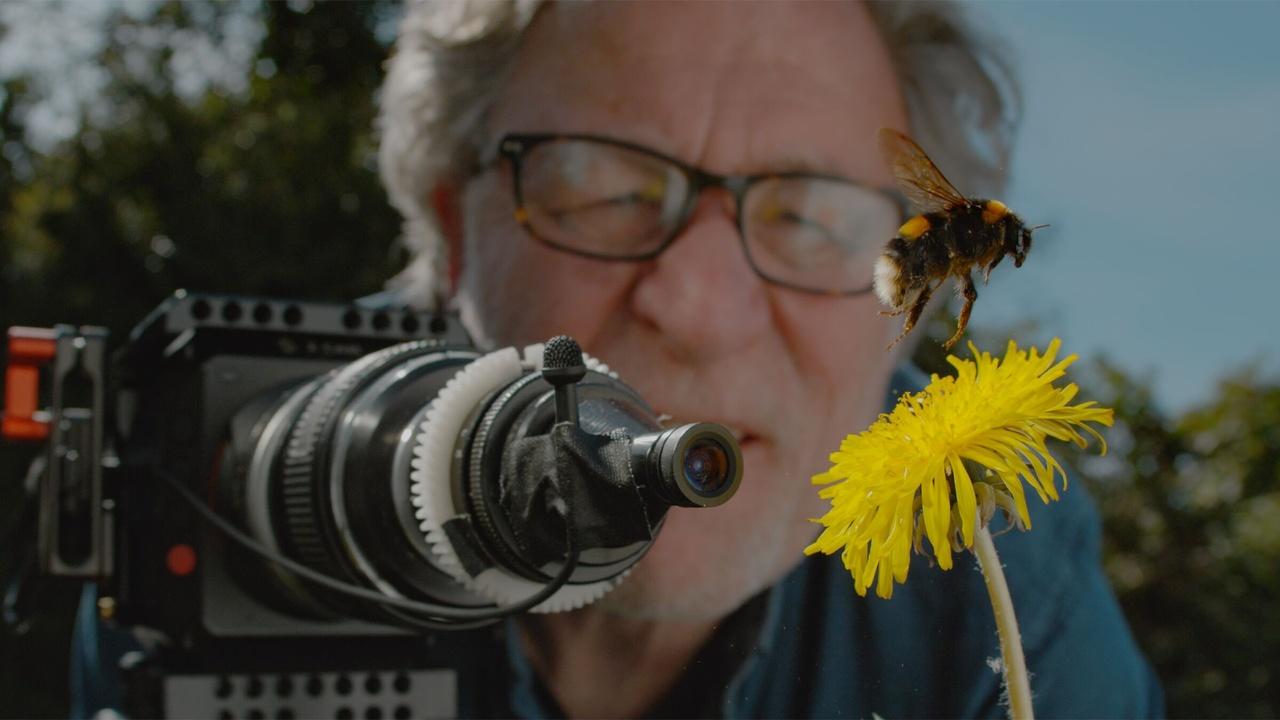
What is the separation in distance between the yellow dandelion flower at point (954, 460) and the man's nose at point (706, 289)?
161 mm

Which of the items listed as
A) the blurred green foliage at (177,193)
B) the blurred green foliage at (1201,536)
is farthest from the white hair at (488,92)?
the blurred green foliage at (177,193)

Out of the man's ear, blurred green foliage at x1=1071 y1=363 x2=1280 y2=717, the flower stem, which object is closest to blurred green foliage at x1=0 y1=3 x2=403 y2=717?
the man's ear

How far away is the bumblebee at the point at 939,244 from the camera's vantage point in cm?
44

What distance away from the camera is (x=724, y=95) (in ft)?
1.88

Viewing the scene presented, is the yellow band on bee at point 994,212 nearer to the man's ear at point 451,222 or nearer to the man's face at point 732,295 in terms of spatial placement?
the man's face at point 732,295

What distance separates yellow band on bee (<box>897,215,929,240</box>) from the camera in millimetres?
454

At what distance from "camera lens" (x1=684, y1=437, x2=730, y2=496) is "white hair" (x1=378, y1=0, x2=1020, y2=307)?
17 cm

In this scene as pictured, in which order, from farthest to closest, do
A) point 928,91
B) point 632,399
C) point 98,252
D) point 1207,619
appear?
point 98,252 → point 1207,619 → point 928,91 → point 632,399

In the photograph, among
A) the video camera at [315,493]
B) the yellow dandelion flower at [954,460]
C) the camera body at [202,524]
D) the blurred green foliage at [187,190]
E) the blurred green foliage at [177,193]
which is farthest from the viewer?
the blurred green foliage at [177,193]

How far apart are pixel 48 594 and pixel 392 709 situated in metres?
0.30

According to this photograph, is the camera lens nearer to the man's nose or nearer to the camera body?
the man's nose

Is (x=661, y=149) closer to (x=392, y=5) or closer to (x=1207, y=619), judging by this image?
(x=1207, y=619)

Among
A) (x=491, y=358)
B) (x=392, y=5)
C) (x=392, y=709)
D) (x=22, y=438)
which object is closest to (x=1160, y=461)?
(x=491, y=358)

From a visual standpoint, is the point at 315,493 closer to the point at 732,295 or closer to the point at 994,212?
the point at 732,295
